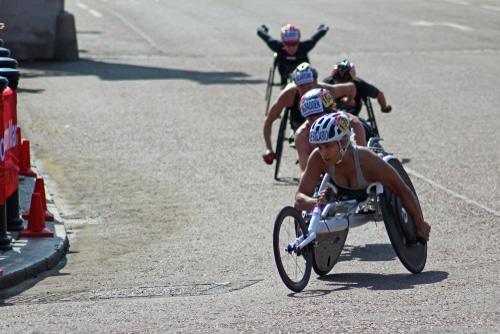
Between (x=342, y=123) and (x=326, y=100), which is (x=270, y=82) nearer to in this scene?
(x=326, y=100)

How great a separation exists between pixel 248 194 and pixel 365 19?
19.7 m

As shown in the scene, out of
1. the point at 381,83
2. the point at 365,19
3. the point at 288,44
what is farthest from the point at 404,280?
the point at 365,19

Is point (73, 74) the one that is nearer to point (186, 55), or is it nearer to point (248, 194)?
point (186, 55)

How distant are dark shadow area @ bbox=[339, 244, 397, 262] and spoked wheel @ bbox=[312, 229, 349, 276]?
0.82m

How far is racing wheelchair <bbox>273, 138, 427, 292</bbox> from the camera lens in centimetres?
845

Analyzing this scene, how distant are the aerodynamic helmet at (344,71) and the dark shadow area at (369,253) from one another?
335cm

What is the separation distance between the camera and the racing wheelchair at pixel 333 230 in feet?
27.7

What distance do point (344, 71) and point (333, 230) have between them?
15.6 feet

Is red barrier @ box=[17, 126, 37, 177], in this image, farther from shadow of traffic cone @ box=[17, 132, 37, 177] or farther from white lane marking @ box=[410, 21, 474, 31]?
white lane marking @ box=[410, 21, 474, 31]

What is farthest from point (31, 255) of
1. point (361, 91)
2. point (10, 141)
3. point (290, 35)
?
point (290, 35)

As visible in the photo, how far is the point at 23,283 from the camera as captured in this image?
31.1ft

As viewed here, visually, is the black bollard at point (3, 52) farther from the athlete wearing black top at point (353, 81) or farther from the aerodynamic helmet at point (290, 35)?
the aerodynamic helmet at point (290, 35)

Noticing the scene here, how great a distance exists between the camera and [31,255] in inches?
398

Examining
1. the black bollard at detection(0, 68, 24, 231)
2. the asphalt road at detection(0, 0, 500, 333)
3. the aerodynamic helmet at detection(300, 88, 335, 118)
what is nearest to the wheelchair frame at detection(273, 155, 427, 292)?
the asphalt road at detection(0, 0, 500, 333)
